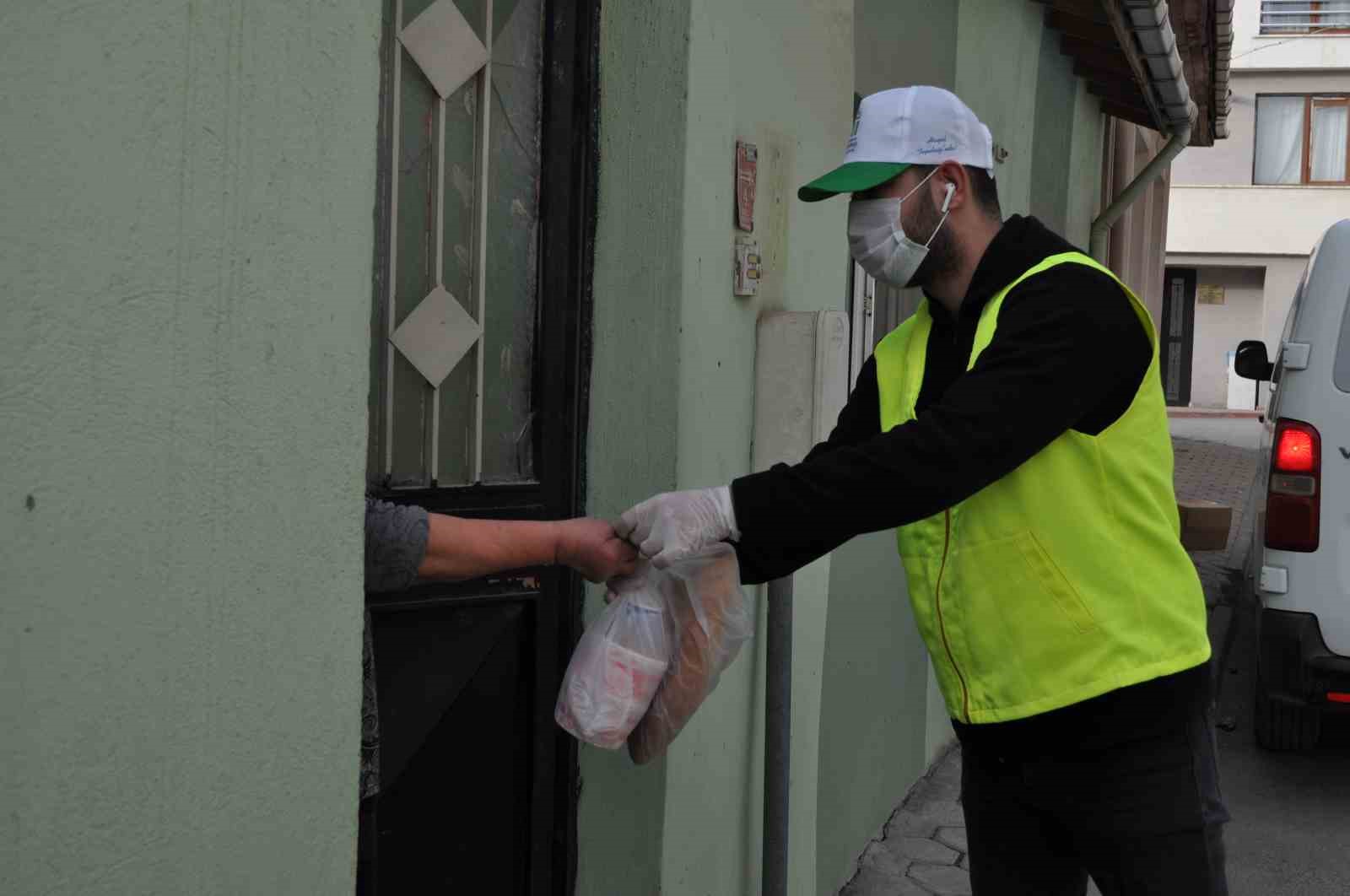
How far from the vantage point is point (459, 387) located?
2998 mm

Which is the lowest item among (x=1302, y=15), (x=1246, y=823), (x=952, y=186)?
→ (x=1246, y=823)

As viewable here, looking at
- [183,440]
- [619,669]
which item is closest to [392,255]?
[619,669]

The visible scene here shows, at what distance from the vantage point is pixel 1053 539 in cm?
253

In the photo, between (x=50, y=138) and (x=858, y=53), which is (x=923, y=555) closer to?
(x=50, y=138)

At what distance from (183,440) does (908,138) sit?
5.11ft

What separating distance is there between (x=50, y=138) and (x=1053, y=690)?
1.75m

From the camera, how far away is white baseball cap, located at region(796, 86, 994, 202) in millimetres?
2826

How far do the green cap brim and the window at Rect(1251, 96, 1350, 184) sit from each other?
28.7m

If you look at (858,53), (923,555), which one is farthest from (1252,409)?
(923,555)

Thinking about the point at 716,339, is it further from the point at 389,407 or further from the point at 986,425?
the point at 986,425

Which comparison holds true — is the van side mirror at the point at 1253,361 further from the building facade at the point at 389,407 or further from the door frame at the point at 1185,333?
the door frame at the point at 1185,333

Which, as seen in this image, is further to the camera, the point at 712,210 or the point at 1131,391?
A: the point at 712,210

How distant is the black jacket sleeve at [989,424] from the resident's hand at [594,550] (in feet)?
0.92

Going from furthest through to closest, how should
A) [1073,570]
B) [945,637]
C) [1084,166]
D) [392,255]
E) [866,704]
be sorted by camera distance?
[1084,166] → [866,704] → [392,255] → [945,637] → [1073,570]
